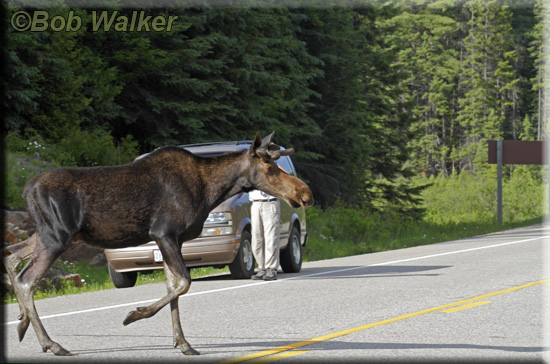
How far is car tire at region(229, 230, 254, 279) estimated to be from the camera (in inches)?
550

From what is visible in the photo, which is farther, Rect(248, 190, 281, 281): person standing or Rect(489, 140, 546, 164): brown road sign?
Rect(489, 140, 546, 164): brown road sign

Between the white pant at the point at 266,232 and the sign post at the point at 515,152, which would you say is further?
the sign post at the point at 515,152

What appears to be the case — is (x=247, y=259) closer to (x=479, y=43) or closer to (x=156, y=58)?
(x=156, y=58)

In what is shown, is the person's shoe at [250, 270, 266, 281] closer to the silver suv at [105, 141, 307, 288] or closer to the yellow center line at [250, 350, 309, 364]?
the silver suv at [105, 141, 307, 288]

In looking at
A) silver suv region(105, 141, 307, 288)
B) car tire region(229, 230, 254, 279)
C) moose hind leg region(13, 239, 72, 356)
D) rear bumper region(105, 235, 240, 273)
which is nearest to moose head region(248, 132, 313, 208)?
moose hind leg region(13, 239, 72, 356)

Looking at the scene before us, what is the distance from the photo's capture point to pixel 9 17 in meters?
18.0

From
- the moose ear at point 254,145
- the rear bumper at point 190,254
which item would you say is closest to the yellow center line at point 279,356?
the moose ear at point 254,145

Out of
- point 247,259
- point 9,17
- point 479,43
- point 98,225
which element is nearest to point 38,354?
point 98,225

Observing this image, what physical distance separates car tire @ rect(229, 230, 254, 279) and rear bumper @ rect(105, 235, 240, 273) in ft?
1.05

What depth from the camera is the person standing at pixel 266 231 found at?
13.7 metres

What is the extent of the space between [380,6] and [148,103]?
17891mm

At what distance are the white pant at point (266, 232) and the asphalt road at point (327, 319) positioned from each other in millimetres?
413

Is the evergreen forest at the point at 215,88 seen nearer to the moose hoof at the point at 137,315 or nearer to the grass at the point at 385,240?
the grass at the point at 385,240

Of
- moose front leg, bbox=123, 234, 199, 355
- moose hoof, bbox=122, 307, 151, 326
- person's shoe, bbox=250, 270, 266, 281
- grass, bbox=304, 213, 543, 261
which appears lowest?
grass, bbox=304, 213, 543, 261
